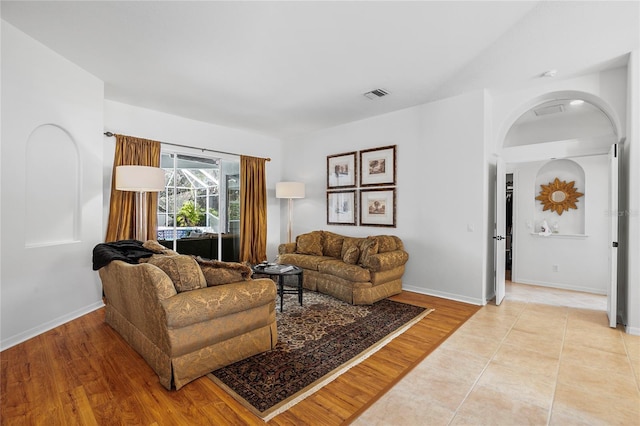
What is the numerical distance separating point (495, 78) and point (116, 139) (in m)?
5.18

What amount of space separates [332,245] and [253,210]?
195cm

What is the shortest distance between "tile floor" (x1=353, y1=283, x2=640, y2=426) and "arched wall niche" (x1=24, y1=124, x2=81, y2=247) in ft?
11.7

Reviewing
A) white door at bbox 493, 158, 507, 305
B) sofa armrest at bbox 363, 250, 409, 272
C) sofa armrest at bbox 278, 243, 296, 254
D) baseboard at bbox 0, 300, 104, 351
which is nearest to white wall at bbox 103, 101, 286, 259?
baseboard at bbox 0, 300, 104, 351

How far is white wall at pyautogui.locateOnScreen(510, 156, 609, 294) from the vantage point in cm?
484

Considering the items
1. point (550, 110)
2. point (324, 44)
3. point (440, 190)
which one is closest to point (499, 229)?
point (440, 190)

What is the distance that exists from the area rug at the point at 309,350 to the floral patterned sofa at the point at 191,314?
190 mm

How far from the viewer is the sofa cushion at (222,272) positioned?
248cm

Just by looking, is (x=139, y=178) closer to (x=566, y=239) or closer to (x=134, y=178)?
(x=134, y=178)

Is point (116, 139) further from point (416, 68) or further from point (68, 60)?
point (416, 68)

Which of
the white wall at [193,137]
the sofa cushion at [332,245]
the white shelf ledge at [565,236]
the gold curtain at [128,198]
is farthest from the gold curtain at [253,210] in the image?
the white shelf ledge at [565,236]

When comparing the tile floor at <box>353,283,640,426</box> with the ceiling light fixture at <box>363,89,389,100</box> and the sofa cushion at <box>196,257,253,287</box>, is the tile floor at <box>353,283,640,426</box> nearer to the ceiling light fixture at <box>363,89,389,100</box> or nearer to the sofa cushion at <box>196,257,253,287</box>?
the sofa cushion at <box>196,257,253,287</box>

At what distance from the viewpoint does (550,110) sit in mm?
4844

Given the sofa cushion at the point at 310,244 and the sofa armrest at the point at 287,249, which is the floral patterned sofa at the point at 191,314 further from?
the sofa armrest at the point at 287,249

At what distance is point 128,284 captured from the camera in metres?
2.52
